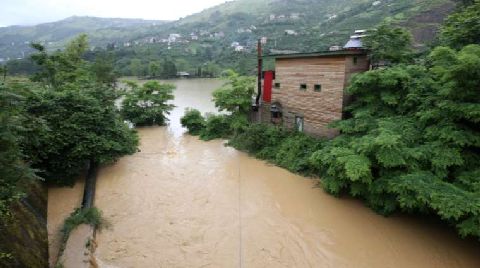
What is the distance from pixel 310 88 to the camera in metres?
13.6

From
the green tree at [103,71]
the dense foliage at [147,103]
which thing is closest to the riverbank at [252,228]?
the dense foliage at [147,103]

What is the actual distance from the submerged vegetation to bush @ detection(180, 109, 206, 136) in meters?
9.99

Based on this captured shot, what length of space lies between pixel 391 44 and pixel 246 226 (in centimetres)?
924

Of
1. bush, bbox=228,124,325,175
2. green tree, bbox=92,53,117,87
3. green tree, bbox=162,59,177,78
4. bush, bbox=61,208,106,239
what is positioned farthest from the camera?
green tree, bbox=162,59,177,78

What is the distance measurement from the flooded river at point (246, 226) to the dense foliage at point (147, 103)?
9.56m

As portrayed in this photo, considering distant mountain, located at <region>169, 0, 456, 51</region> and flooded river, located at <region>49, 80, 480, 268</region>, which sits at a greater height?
distant mountain, located at <region>169, 0, 456, 51</region>

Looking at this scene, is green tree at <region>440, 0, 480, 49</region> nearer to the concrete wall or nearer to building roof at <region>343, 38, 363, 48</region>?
building roof at <region>343, 38, 363, 48</region>

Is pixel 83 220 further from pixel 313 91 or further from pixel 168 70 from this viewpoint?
pixel 168 70

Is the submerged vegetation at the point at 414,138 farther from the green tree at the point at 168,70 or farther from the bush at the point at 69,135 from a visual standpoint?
the green tree at the point at 168,70

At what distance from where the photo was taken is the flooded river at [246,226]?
7.56 metres

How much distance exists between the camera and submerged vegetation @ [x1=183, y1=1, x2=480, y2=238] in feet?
23.7

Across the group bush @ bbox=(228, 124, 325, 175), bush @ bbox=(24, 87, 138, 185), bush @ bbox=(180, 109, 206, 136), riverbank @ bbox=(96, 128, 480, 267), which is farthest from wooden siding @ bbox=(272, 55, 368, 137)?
bush @ bbox=(24, 87, 138, 185)

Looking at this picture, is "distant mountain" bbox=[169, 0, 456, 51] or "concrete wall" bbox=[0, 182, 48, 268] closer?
"concrete wall" bbox=[0, 182, 48, 268]

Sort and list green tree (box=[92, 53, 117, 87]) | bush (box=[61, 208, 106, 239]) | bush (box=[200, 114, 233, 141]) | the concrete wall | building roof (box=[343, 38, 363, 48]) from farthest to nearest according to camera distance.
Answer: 1. green tree (box=[92, 53, 117, 87])
2. bush (box=[200, 114, 233, 141])
3. building roof (box=[343, 38, 363, 48])
4. bush (box=[61, 208, 106, 239])
5. the concrete wall
